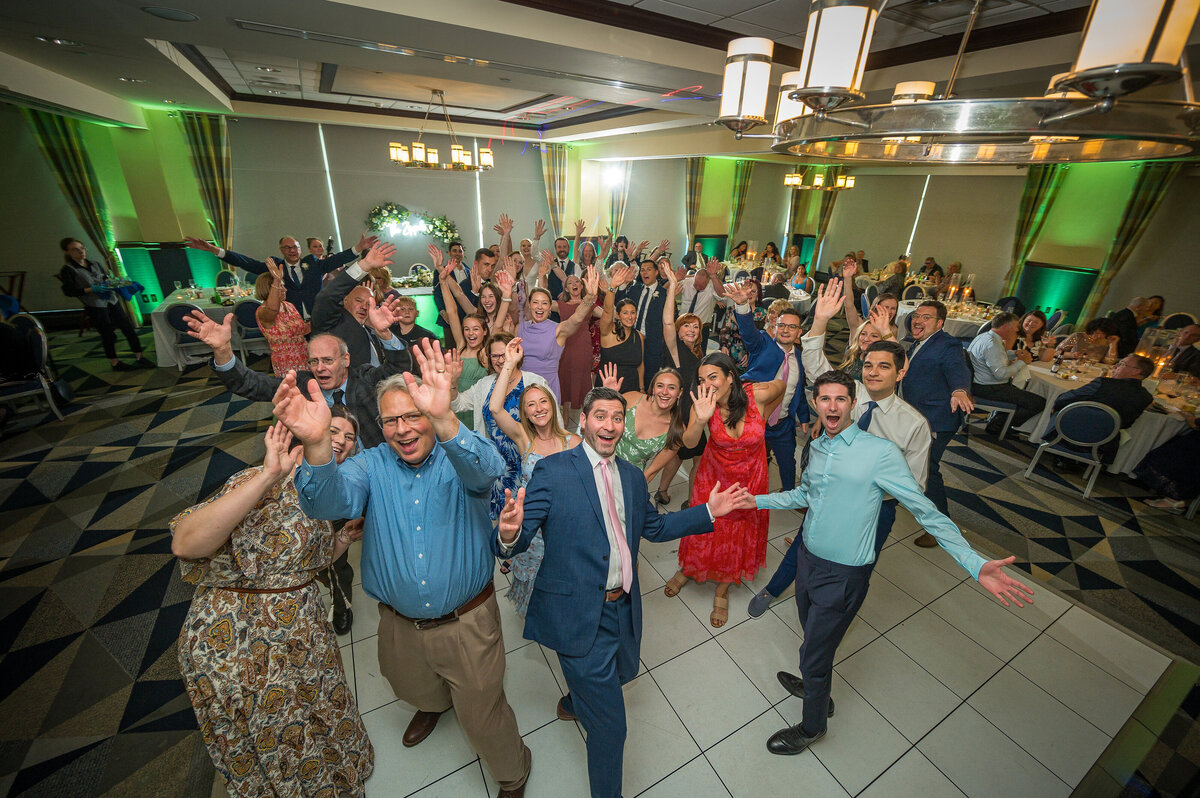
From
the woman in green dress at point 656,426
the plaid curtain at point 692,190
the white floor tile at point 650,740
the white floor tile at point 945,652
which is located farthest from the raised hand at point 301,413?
the plaid curtain at point 692,190

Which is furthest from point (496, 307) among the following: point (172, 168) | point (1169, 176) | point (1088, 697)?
point (1169, 176)

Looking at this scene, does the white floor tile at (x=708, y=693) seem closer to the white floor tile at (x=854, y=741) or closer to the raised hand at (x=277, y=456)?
the white floor tile at (x=854, y=741)

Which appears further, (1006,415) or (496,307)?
(1006,415)

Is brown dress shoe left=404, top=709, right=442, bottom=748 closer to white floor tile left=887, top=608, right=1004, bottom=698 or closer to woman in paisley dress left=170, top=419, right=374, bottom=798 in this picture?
woman in paisley dress left=170, top=419, right=374, bottom=798

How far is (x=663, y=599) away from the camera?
3.15 metres

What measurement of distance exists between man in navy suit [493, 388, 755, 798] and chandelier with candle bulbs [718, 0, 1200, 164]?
1.23 m

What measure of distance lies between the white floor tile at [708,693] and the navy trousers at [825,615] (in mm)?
421

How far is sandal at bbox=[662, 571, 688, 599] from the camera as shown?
3.17m

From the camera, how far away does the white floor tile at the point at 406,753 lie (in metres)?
2.10

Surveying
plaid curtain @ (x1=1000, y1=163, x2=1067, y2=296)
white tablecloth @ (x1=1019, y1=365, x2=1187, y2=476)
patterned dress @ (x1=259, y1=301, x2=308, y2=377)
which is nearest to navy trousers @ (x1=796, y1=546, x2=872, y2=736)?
patterned dress @ (x1=259, y1=301, x2=308, y2=377)

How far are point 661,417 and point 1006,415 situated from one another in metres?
5.40

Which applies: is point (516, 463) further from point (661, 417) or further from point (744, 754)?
point (744, 754)

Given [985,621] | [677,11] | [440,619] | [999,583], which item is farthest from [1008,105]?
[677,11]

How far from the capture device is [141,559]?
3371mm
